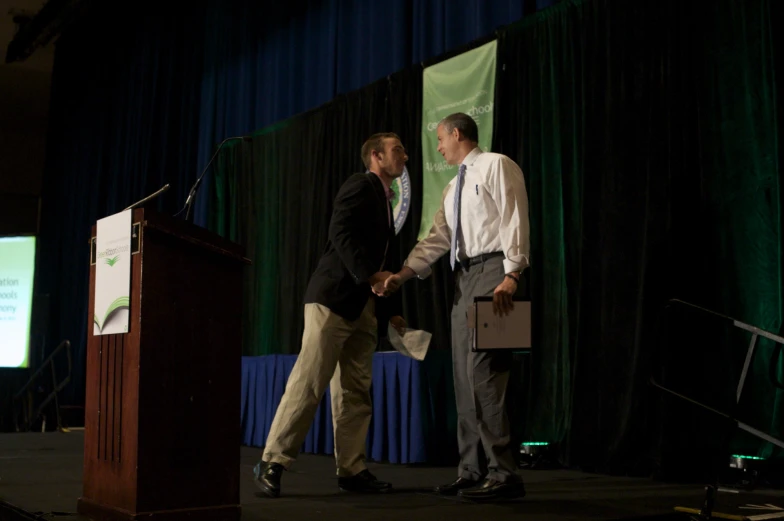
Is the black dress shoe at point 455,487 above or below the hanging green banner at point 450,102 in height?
below

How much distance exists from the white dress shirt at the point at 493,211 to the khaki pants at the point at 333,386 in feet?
1.70

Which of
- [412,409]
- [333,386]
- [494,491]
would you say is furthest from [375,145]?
[412,409]

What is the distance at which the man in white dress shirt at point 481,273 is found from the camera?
2809mm

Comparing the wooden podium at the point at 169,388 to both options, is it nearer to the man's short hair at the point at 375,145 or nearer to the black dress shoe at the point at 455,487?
the black dress shoe at the point at 455,487

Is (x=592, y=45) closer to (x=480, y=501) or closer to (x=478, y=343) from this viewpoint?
(x=478, y=343)

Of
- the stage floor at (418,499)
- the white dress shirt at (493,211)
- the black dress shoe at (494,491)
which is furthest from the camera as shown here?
the white dress shirt at (493,211)

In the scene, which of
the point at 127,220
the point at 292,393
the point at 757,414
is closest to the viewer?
the point at 127,220

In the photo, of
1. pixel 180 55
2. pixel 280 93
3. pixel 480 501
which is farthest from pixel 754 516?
pixel 180 55

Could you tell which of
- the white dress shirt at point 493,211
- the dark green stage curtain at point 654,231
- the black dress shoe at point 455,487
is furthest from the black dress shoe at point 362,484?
the dark green stage curtain at point 654,231

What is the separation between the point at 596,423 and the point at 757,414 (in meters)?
0.74

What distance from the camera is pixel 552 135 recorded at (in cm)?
436

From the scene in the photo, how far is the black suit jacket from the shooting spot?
10.2 feet

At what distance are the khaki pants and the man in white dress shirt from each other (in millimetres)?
277

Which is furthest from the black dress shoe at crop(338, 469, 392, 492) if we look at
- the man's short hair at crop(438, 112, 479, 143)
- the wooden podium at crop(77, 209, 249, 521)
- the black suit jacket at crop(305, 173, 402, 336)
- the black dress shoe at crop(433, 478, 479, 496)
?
the man's short hair at crop(438, 112, 479, 143)
